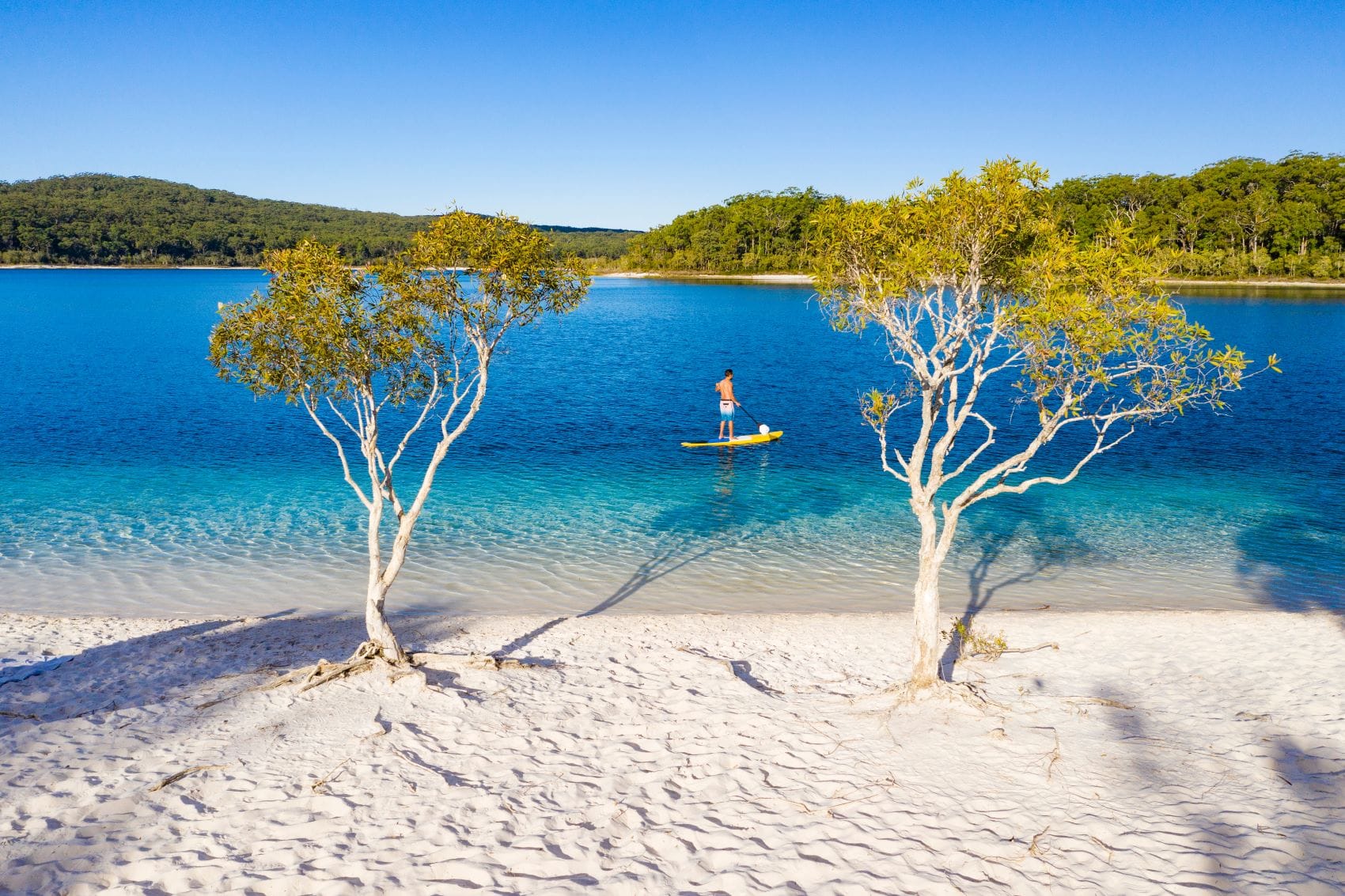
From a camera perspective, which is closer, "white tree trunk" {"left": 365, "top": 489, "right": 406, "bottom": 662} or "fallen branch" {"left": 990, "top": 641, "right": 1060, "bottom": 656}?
"white tree trunk" {"left": 365, "top": 489, "right": 406, "bottom": 662}

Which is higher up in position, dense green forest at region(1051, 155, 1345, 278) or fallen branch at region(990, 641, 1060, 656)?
dense green forest at region(1051, 155, 1345, 278)

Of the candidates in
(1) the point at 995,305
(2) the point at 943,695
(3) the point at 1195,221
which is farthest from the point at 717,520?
(3) the point at 1195,221

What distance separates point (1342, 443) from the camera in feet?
96.6

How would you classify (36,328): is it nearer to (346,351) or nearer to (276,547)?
(276,547)

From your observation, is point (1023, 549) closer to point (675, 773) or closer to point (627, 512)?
point (627, 512)

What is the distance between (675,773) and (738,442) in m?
21.9

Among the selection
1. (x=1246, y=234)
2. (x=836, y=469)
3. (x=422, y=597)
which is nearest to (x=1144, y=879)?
(x=422, y=597)

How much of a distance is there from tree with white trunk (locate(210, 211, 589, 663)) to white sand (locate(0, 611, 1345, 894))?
2486mm

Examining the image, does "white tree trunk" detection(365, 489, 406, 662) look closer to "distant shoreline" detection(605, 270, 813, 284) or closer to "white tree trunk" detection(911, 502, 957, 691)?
"white tree trunk" detection(911, 502, 957, 691)

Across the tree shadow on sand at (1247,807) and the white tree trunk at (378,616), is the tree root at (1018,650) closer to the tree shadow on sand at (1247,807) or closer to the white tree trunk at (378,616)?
the tree shadow on sand at (1247,807)

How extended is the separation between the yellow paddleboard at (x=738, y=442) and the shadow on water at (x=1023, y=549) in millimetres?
9780

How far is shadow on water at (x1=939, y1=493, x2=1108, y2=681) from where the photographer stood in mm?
16750

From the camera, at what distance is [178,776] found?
7.98m

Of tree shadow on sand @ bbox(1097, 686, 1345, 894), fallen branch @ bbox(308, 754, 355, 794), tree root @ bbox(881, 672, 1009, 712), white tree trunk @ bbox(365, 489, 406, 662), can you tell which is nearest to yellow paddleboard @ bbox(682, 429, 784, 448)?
white tree trunk @ bbox(365, 489, 406, 662)
